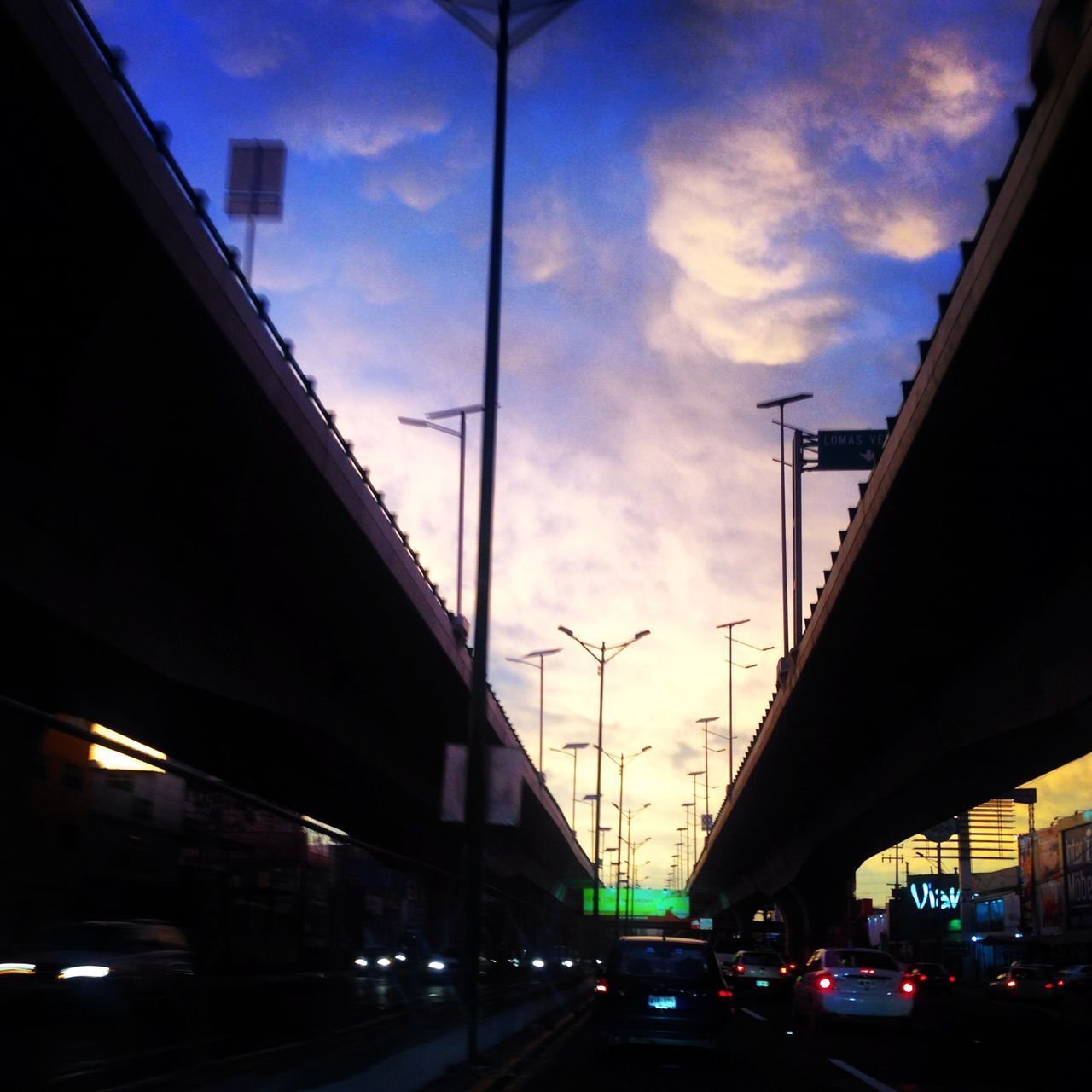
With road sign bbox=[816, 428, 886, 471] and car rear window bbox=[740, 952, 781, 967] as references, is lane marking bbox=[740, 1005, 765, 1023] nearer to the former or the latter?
car rear window bbox=[740, 952, 781, 967]

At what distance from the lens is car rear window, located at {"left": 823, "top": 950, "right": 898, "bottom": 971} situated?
26.7m

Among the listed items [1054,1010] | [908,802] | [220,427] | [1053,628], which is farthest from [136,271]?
[1054,1010]

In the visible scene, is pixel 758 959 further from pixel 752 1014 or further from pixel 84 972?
pixel 84 972

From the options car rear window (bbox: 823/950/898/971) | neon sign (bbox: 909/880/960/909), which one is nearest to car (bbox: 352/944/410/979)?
car rear window (bbox: 823/950/898/971)

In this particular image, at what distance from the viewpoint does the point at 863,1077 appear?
16.9 m

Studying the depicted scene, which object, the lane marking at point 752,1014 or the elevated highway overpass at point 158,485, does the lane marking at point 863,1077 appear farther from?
the lane marking at point 752,1014

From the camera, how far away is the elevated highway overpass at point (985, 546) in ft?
43.4

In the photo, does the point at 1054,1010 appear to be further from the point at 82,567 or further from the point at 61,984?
the point at 61,984

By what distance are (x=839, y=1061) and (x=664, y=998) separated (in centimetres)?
323

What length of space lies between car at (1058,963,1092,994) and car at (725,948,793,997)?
35.6 feet

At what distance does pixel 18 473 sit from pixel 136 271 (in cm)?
388

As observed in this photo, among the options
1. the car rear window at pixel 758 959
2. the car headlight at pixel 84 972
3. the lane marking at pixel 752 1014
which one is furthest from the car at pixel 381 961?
the car rear window at pixel 758 959

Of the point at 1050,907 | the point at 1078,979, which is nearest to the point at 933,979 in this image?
the point at 1078,979

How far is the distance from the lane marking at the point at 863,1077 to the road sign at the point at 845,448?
32439mm
